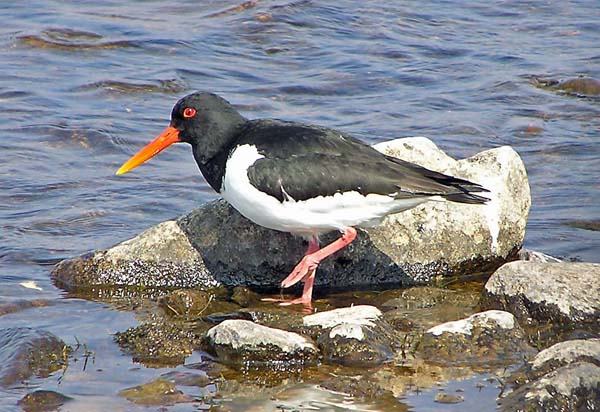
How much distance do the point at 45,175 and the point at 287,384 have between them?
4.24m

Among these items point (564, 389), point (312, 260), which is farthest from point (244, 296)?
point (564, 389)

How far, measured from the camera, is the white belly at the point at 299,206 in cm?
636

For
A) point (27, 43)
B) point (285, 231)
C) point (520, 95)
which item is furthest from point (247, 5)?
point (285, 231)

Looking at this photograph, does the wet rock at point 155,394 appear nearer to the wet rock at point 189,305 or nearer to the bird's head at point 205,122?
the wet rock at point 189,305

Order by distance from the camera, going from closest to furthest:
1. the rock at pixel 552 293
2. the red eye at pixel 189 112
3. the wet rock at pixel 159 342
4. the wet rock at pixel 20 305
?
the wet rock at pixel 159 342
the rock at pixel 552 293
the wet rock at pixel 20 305
the red eye at pixel 189 112

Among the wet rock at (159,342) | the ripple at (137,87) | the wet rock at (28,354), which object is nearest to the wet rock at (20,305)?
the wet rock at (28,354)

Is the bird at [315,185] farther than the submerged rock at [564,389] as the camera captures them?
Yes

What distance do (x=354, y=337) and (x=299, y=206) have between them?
106cm

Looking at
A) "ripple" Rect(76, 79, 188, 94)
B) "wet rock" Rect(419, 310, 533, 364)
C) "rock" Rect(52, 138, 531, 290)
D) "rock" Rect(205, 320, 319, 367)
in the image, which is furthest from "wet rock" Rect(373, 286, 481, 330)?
"ripple" Rect(76, 79, 188, 94)

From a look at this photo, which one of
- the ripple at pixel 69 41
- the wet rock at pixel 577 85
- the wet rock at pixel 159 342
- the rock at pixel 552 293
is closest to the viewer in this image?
the wet rock at pixel 159 342

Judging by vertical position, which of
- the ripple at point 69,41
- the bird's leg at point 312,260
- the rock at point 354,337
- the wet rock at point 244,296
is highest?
the ripple at point 69,41

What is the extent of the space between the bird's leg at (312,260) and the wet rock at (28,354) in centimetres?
143

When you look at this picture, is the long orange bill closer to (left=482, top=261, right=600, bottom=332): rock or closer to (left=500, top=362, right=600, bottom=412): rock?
(left=482, top=261, right=600, bottom=332): rock

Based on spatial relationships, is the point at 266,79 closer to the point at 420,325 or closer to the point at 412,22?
the point at 412,22
